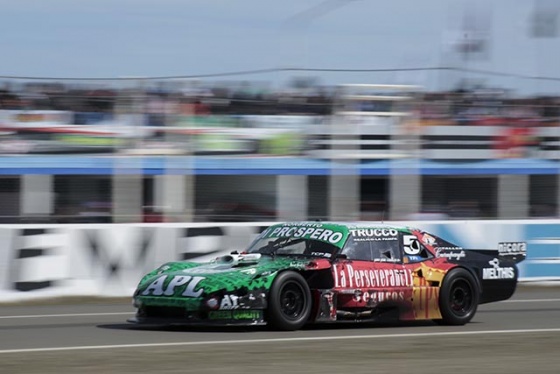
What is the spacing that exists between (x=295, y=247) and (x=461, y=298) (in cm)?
199

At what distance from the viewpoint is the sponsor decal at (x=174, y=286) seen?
963 centimetres

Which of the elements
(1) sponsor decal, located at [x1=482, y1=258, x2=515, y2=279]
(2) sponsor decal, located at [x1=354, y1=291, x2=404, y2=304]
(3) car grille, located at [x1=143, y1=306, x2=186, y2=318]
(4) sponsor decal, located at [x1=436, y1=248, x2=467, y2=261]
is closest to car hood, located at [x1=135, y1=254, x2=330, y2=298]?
(3) car grille, located at [x1=143, y1=306, x2=186, y2=318]

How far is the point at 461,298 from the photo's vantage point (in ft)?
37.1

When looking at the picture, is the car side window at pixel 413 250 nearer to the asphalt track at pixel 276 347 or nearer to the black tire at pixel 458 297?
the black tire at pixel 458 297

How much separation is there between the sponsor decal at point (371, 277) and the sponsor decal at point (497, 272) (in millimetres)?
1055

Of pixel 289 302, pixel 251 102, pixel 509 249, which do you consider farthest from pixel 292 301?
pixel 251 102

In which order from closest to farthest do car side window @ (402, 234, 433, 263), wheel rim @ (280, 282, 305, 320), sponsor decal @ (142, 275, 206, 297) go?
1. sponsor decal @ (142, 275, 206, 297)
2. wheel rim @ (280, 282, 305, 320)
3. car side window @ (402, 234, 433, 263)

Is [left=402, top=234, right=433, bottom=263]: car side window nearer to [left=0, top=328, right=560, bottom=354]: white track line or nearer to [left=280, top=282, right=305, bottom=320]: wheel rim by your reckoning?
[left=0, top=328, right=560, bottom=354]: white track line

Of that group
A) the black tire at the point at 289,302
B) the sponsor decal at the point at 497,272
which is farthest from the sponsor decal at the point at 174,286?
the sponsor decal at the point at 497,272

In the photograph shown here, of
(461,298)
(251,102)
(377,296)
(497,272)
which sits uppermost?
(251,102)

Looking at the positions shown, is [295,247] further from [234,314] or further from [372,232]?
[234,314]

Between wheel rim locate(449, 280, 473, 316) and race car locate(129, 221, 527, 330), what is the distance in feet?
0.03

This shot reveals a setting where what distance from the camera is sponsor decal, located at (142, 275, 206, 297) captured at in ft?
31.6

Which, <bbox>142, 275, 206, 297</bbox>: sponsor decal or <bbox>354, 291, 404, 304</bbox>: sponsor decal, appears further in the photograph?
<bbox>354, 291, 404, 304</bbox>: sponsor decal
